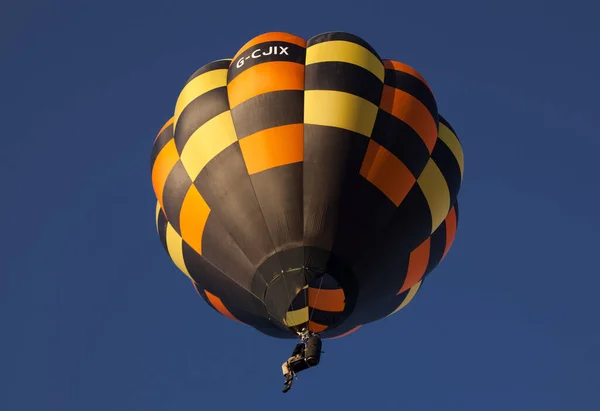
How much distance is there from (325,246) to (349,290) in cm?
71

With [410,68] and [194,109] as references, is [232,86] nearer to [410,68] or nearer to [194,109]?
[194,109]

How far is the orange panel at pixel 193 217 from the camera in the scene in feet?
48.5

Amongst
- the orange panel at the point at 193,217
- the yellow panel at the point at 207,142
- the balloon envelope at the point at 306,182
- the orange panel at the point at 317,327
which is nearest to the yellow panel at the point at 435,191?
the balloon envelope at the point at 306,182

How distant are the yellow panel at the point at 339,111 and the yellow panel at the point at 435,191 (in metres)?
1.08

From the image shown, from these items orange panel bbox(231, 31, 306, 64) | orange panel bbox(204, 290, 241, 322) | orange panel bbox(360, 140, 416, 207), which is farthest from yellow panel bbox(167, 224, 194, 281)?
orange panel bbox(360, 140, 416, 207)

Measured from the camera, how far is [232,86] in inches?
599

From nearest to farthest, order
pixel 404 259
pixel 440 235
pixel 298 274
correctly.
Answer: pixel 298 274 → pixel 404 259 → pixel 440 235

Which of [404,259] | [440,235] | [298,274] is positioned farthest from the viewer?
[440,235]

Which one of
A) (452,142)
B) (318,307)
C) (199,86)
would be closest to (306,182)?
(318,307)

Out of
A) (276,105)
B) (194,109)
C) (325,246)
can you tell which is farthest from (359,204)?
(194,109)

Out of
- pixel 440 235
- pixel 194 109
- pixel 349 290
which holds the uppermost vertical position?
pixel 194 109

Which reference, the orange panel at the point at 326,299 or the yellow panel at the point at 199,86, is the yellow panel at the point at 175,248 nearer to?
the yellow panel at the point at 199,86

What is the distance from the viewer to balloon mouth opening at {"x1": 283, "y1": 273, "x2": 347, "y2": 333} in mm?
14359

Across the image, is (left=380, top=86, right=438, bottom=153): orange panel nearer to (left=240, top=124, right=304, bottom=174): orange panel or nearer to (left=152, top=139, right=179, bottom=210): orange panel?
(left=240, top=124, right=304, bottom=174): orange panel
